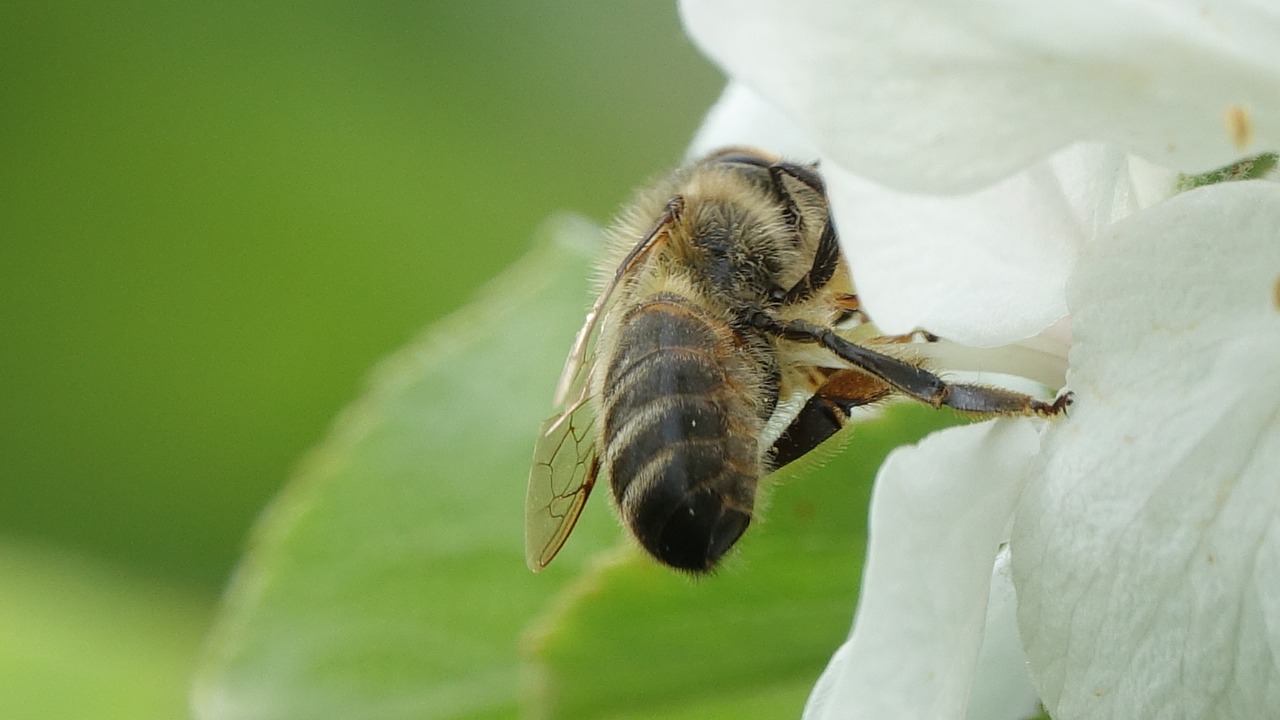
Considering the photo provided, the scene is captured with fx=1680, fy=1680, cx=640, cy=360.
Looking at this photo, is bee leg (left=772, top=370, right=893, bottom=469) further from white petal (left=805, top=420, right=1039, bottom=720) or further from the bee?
white petal (left=805, top=420, right=1039, bottom=720)

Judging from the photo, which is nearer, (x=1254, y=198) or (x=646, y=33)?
(x=1254, y=198)

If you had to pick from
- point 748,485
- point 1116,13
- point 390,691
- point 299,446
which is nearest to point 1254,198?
point 1116,13

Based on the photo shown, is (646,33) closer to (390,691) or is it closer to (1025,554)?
(390,691)

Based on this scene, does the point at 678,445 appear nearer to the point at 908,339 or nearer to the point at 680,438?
the point at 680,438

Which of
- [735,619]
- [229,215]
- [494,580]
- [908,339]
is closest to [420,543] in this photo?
[494,580]

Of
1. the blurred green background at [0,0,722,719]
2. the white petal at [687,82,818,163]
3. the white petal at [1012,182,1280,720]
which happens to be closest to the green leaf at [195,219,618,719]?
the white petal at [687,82,818,163]

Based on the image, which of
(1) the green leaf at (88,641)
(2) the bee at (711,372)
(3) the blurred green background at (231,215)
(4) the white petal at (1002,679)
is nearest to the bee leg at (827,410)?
(2) the bee at (711,372)

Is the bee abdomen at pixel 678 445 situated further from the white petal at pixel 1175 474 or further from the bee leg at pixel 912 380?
the white petal at pixel 1175 474
